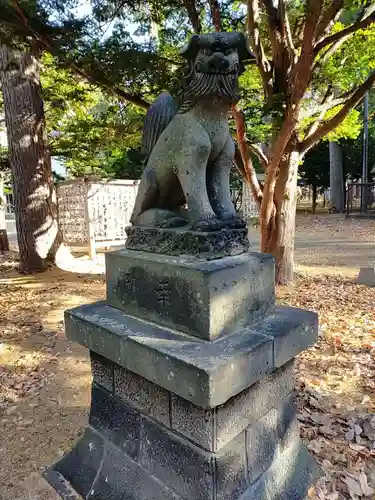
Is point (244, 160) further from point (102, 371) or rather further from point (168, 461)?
point (168, 461)

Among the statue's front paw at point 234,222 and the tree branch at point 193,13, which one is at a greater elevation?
the tree branch at point 193,13

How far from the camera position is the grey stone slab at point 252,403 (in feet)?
5.12

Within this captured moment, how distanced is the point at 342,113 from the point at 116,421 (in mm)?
4760

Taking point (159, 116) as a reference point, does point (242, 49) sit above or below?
above

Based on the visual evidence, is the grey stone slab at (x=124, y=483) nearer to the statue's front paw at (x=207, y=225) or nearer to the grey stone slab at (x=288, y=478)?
the grey stone slab at (x=288, y=478)

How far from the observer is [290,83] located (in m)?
4.32

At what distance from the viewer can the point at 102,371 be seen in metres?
2.06

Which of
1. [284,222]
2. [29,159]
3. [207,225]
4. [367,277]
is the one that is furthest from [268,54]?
[207,225]

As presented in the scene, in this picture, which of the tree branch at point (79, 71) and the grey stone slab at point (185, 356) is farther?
the tree branch at point (79, 71)

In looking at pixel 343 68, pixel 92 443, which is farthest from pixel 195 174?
pixel 343 68

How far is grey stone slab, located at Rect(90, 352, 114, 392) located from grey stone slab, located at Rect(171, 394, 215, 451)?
1.63 feet

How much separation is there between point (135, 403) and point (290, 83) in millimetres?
4074

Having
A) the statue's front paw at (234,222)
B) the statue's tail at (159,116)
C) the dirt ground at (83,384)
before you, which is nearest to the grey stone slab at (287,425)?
the dirt ground at (83,384)

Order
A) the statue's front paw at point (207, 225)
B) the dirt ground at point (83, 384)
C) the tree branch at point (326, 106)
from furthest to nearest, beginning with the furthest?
1. the tree branch at point (326, 106)
2. the dirt ground at point (83, 384)
3. the statue's front paw at point (207, 225)
